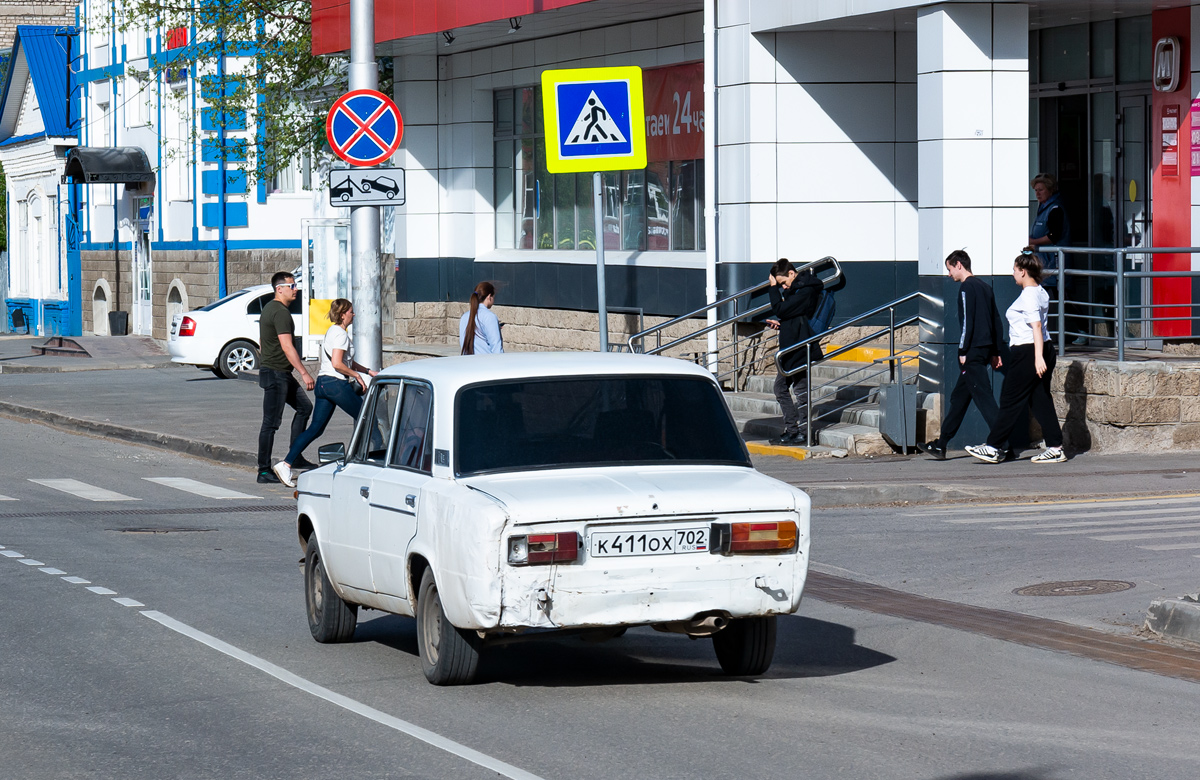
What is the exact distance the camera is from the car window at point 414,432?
7.64 meters

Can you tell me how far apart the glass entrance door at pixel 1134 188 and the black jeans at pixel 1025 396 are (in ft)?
11.1

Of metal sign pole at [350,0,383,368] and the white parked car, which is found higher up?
metal sign pole at [350,0,383,368]

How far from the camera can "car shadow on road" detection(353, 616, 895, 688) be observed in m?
7.82

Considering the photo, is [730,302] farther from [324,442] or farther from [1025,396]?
[1025,396]

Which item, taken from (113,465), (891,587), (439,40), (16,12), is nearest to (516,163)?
(439,40)

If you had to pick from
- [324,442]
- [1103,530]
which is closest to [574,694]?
[1103,530]

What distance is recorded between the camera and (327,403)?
52.1ft

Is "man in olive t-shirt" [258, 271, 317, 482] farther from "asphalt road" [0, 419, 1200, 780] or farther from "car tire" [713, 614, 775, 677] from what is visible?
"car tire" [713, 614, 775, 677]

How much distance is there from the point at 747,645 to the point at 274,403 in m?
9.35

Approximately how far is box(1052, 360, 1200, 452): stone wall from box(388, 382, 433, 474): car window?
9175mm

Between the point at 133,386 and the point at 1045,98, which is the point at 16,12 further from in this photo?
the point at 1045,98

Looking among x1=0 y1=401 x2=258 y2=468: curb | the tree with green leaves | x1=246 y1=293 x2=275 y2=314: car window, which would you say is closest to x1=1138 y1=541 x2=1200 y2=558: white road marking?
x1=0 y1=401 x2=258 y2=468: curb

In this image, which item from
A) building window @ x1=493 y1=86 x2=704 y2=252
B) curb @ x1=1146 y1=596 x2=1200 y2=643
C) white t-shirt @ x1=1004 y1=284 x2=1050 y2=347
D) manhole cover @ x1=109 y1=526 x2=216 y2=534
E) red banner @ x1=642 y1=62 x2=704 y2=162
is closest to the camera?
curb @ x1=1146 y1=596 x2=1200 y2=643

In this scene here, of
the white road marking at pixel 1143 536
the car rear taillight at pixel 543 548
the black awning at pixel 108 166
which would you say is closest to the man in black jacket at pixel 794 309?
the white road marking at pixel 1143 536
